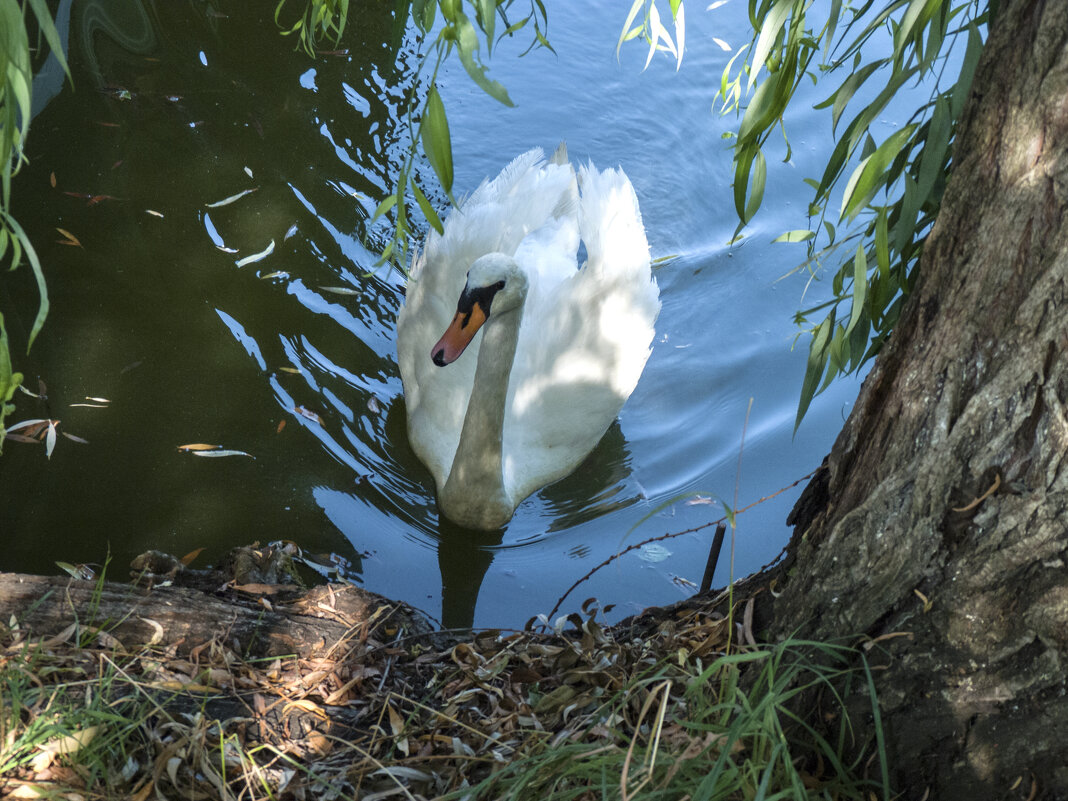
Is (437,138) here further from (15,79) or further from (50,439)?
(50,439)

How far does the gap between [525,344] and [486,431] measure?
2.45 ft

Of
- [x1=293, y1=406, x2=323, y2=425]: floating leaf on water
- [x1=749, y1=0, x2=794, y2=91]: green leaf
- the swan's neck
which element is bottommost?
[x1=749, y1=0, x2=794, y2=91]: green leaf

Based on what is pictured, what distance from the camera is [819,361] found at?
285 cm

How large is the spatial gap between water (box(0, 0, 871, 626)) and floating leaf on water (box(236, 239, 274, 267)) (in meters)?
0.06

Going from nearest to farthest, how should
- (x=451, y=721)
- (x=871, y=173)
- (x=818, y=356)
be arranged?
(x=871, y=173) < (x=451, y=721) < (x=818, y=356)

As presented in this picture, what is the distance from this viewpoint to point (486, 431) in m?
4.41

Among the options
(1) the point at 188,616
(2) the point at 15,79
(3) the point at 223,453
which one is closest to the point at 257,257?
(3) the point at 223,453

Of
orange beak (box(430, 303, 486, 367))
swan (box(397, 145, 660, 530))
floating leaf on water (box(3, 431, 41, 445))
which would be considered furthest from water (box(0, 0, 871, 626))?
orange beak (box(430, 303, 486, 367))

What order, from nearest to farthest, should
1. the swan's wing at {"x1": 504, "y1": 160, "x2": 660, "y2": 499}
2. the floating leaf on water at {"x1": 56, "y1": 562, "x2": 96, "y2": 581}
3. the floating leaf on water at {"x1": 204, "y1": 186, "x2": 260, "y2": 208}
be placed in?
the floating leaf on water at {"x1": 56, "y1": 562, "x2": 96, "y2": 581}, the swan's wing at {"x1": 504, "y1": 160, "x2": 660, "y2": 499}, the floating leaf on water at {"x1": 204, "y1": 186, "x2": 260, "y2": 208}

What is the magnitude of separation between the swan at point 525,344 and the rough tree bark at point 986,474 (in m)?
Result: 2.56

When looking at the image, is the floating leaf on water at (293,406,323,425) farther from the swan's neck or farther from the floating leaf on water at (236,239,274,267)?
the floating leaf on water at (236,239,274,267)

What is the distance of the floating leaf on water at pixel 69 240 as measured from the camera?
218 inches

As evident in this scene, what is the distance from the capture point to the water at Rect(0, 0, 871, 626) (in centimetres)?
446

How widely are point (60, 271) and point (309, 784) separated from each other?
392 centimetres
